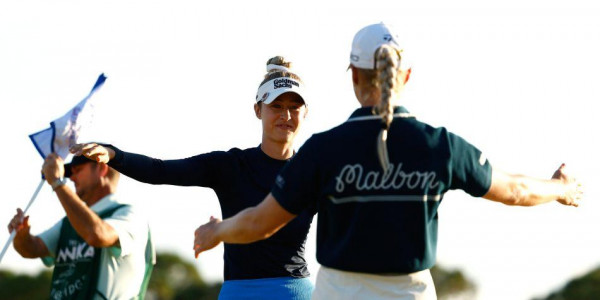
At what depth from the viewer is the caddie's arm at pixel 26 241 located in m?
7.68

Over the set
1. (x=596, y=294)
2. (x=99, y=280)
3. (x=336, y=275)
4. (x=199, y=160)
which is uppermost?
(x=199, y=160)

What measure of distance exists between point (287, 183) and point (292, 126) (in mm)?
1843

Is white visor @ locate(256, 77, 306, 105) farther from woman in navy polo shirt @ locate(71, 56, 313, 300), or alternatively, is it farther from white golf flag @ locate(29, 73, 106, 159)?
white golf flag @ locate(29, 73, 106, 159)

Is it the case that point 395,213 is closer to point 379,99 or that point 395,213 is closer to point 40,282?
point 379,99

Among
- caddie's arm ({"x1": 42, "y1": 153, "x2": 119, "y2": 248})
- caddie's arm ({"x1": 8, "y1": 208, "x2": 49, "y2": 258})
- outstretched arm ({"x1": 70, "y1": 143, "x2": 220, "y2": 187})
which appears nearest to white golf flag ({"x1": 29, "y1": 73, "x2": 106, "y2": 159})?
caddie's arm ({"x1": 42, "y1": 153, "x2": 119, "y2": 248})

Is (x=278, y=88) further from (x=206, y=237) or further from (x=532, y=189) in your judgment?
(x=532, y=189)

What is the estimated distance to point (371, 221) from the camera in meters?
4.03

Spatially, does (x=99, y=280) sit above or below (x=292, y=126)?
below

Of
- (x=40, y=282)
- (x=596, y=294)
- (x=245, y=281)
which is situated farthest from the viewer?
(x=40, y=282)

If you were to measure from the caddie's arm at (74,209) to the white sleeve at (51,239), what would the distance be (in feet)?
2.56

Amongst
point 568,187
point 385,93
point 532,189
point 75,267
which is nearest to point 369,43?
point 385,93

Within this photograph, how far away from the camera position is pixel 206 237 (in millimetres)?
4309

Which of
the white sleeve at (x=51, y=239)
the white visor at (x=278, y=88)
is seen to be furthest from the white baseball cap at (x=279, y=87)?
the white sleeve at (x=51, y=239)

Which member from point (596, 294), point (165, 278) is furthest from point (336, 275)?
point (165, 278)
